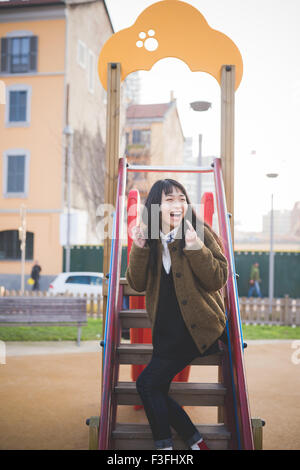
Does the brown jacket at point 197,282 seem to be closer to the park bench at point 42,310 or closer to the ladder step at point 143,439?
the ladder step at point 143,439

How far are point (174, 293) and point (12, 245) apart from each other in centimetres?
1755

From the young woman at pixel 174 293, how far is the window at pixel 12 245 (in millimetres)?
17136

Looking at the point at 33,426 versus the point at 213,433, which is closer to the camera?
the point at 213,433

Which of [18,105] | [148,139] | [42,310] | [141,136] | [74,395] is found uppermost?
[141,136]

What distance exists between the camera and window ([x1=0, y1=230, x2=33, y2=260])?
19.2 meters

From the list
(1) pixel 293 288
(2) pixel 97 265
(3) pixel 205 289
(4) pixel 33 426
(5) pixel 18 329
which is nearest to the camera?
(3) pixel 205 289

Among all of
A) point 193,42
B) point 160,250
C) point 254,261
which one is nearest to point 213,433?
point 160,250

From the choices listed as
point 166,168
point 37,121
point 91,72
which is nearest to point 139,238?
point 166,168

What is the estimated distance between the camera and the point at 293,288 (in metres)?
17.0

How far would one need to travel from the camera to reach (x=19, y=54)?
63.3 feet

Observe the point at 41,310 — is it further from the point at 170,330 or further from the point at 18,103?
the point at 18,103

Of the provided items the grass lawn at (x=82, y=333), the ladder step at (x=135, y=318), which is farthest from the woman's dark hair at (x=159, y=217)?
the grass lawn at (x=82, y=333)

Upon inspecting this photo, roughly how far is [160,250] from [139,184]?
24494 millimetres

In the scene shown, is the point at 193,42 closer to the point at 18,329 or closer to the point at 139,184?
the point at 18,329
